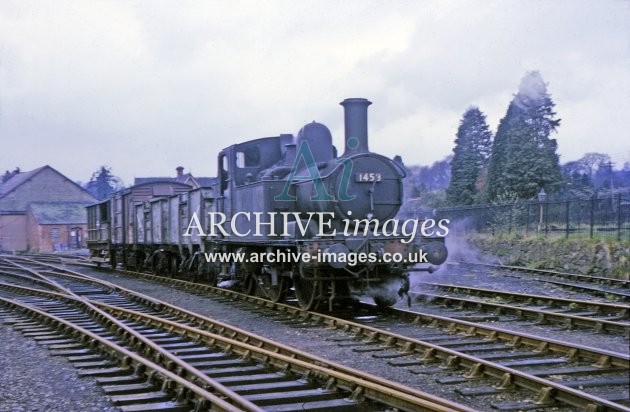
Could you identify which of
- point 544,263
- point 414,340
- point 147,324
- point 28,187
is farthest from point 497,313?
point 28,187

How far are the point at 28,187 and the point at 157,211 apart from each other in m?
42.4

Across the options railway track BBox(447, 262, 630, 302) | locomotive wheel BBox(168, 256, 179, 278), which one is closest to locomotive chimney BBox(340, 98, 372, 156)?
railway track BBox(447, 262, 630, 302)

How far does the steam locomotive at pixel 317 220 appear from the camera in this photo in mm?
9523

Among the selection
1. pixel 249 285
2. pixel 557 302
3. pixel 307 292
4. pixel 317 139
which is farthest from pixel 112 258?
pixel 557 302

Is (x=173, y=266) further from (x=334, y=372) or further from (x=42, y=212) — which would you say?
(x=42, y=212)

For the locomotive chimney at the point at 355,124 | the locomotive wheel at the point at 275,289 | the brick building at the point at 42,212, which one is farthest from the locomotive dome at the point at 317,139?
the brick building at the point at 42,212

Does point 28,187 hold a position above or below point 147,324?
above

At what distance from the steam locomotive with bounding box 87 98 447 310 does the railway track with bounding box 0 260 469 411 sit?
1.67 meters

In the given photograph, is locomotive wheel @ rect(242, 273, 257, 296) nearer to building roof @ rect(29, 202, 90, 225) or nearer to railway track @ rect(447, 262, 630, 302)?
railway track @ rect(447, 262, 630, 302)

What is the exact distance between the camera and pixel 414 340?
729 cm

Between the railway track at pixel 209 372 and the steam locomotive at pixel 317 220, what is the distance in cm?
167

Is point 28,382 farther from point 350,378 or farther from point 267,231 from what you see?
point 267,231

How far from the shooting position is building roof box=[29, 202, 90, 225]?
48.0 meters

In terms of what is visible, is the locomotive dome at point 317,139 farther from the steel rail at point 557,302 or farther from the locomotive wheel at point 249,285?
the steel rail at point 557,302
